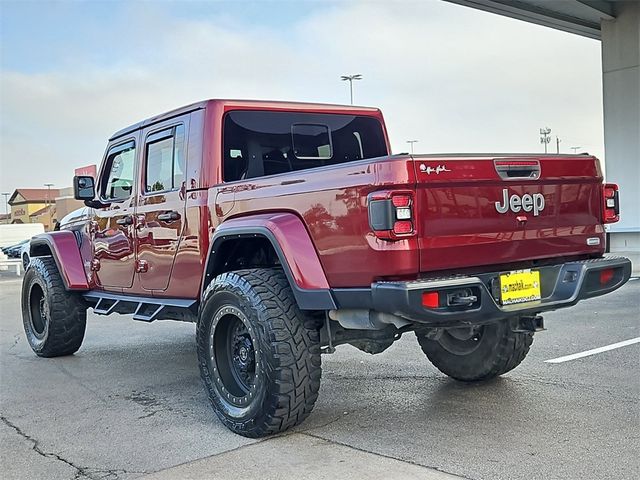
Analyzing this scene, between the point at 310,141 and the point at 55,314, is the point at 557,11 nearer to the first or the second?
the point at 310,141

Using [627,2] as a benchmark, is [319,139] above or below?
below

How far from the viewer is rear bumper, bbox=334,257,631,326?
3443mm

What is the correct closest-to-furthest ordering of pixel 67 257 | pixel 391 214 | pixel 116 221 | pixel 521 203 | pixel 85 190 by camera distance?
1. pixel 391 214
2. pixel 521 203
3. pixel 116 221
4. pixel 85 190
5. pixel 67 257

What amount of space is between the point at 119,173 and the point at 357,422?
10.3ft

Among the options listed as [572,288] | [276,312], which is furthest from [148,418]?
[572,288]

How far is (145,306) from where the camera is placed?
5.49 m

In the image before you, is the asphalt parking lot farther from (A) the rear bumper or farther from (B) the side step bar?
(A) the rear bumper

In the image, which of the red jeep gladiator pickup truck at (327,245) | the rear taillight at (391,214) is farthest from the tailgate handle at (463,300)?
the rear taillight at (391,214)

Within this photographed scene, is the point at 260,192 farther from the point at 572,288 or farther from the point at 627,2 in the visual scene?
the point at 627,2

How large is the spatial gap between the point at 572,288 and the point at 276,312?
166 cm

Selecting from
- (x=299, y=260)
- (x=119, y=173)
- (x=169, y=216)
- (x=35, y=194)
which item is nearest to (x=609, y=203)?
(x=299, y=260)

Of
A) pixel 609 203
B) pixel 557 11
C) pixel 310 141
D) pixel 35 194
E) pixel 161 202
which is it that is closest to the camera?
pixel 609 203

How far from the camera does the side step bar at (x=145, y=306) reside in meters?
5.03

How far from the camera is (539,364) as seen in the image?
18.6ft
